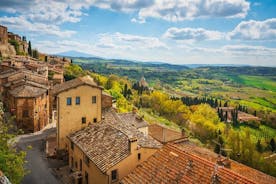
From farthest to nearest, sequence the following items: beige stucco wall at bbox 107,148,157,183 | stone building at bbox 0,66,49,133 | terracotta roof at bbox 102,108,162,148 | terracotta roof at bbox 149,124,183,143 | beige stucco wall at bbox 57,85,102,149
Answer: terracotta roof at bbox 149,124,183,143, stone building at bbox 0,66,49,133, beige stucco wall at bbox 57,85,102,149, terracotta roof at bbox 102,108,162,148, beige stucco wall at bbox 107,148,157,183

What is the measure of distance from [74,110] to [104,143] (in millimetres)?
8407

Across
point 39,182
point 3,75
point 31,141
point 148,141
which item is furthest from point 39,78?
point 148,141

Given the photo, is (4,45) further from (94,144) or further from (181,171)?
(181,171)

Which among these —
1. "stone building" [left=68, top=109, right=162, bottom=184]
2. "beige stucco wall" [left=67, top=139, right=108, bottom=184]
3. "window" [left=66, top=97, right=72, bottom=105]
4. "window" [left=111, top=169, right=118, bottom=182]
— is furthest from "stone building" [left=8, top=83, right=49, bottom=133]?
"window" [left=111, top=169, right=118, bottom=182]

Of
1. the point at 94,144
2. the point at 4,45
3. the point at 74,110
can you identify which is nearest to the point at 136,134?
the point at 94,144

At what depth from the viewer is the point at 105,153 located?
87.6 feet

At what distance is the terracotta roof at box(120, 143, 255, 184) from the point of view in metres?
18.0

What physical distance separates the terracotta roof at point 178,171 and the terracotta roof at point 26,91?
3074cm

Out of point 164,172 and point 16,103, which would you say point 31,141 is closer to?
point 16,103

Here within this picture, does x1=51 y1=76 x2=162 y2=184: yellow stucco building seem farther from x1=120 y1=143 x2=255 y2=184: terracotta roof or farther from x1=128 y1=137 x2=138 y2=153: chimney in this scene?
x1=120 y1=143 x2=255 y2=184: terracotta roof

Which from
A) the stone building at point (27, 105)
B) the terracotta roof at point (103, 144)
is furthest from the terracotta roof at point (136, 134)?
the stone building at point (27, 105)

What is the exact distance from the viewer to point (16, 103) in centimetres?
4519

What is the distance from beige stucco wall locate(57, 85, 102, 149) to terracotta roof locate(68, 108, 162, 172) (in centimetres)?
146

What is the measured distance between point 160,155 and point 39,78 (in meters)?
40.6
